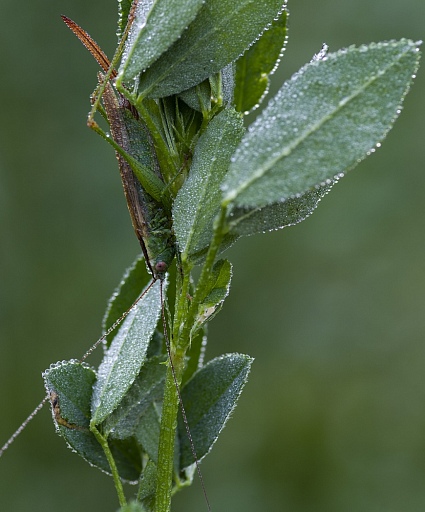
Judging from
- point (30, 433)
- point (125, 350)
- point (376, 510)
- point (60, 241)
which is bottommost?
point (376, 510)

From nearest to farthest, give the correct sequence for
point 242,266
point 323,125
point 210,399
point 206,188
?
point 323,125
point 206,188
point 210,399
point 242,266

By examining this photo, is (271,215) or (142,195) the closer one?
(271,215)

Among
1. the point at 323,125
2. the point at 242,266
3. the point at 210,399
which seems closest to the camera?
the point at 323,125

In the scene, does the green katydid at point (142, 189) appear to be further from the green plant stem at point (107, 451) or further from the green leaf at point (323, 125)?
the green leaf at point (323, 125)

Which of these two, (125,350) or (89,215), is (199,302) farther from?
(89,215)

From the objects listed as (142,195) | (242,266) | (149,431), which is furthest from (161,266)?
(242,266)

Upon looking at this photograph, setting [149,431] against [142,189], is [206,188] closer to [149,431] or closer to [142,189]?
[142,189]

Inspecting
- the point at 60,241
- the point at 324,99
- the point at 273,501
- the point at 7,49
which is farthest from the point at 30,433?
the point at 324,99
